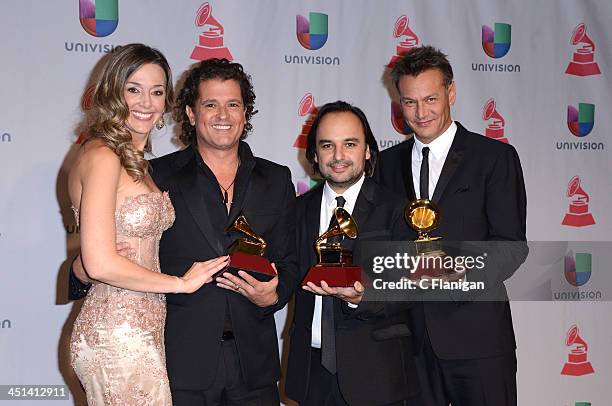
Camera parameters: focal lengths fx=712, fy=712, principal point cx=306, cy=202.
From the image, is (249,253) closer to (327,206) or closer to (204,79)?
(327,206)

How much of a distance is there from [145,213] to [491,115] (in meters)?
2.90

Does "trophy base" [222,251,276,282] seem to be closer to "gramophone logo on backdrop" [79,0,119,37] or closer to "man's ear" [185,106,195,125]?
"man's ear" [185,106,195,125]

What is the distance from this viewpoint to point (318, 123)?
2930 millimetres

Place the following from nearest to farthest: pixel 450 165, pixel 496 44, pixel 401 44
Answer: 1. pixel 450 165
2. pixel 401 44
3. pixel 496 44

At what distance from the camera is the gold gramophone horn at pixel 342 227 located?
8.50ft

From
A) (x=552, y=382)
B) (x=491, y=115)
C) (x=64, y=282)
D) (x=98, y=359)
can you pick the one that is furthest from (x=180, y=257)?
(x=552, y=382)

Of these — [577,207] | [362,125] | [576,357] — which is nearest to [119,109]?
[362,125]

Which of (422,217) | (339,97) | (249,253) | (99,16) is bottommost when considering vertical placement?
(249,253)

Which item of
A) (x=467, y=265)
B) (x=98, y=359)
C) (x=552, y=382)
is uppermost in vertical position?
(x=467, y=265)

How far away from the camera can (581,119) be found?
15.7 ft

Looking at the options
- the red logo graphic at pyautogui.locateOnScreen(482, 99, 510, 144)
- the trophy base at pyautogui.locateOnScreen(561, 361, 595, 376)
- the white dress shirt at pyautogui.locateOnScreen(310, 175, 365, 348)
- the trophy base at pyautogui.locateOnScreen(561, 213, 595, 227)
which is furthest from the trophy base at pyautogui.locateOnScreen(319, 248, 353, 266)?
the trophy base at pyautogui.locateOnScreen(561, 361, 595, 376)

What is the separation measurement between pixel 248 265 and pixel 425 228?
2.35ft

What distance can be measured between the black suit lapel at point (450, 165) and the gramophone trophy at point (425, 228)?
19 centimetres

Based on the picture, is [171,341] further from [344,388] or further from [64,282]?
[64,282]
